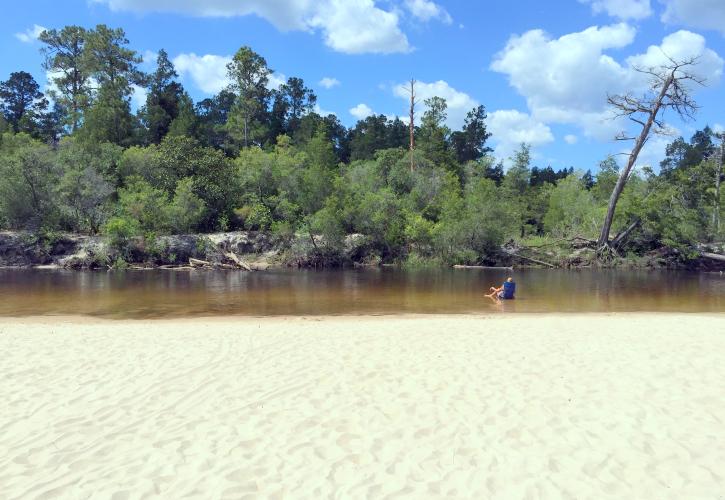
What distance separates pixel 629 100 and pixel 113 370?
3626 cm

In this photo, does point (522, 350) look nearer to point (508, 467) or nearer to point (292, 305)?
point (508, 467)

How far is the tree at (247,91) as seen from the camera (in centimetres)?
6041

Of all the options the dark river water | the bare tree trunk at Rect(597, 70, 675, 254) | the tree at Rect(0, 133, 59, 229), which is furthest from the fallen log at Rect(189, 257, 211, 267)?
the bare tree trunk at Rect(597, 70, 675, 254)

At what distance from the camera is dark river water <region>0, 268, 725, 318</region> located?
17688 mm

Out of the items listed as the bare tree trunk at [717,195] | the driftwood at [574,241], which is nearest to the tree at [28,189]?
the driftwood at [574,241]

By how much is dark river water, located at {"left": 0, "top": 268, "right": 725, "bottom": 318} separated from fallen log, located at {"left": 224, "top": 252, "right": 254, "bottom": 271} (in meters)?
1.89

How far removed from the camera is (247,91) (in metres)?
62.9

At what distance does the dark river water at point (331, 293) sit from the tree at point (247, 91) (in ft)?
107

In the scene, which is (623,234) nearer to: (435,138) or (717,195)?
(717,195)

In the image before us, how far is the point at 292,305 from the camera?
61.4ft

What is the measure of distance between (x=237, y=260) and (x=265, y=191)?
1129 cm

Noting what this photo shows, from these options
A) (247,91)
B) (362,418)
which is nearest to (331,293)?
(362,418)

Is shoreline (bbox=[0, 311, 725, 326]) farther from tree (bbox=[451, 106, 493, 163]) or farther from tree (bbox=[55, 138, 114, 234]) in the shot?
tree (bbox=[451, 106, 493, 163])

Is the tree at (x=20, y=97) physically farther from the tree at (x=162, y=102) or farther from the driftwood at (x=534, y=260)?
the driftwood at (x=534, y=260)
